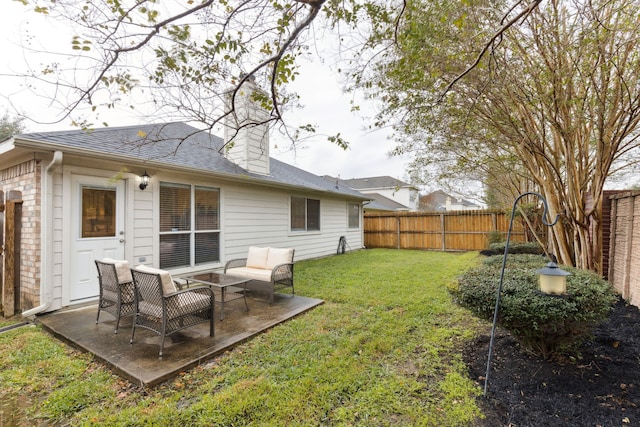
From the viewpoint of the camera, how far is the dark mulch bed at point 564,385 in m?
2.11

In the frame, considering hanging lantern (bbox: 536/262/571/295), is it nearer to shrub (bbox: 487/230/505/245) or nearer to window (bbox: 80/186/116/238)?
window (bbox: 80/186/116/238)

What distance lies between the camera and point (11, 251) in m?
4.48

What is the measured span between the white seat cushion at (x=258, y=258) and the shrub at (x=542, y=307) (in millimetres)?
3715

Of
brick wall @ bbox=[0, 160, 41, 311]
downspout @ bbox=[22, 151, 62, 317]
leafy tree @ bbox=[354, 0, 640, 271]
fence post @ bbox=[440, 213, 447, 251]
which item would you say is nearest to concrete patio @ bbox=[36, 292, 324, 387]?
downspout @ bbox=[22, 151, 62, 317]

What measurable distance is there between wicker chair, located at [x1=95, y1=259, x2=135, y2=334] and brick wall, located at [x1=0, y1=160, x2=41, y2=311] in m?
1.27

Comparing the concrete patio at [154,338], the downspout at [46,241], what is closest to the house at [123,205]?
the downspout at [46,241]

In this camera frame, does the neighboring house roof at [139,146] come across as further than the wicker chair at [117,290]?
Yes

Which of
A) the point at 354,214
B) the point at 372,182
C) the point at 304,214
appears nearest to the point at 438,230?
the point at 354,214

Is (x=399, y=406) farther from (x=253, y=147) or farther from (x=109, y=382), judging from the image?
(x=253, y=147)

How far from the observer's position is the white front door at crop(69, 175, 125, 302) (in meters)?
→ 4.62

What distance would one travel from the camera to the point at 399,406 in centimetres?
231

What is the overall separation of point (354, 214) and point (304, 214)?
410cm

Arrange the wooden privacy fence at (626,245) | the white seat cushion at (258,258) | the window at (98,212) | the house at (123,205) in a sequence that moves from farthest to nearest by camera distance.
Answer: the white seat cushion at (258,258) → the window at (98,212) → the house at (123,205) → the wooden privacy fence at (626,245)

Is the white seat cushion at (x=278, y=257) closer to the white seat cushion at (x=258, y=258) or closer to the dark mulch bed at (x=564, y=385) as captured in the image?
the white seat cushion at (x=258, y=258)
